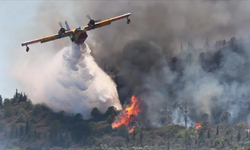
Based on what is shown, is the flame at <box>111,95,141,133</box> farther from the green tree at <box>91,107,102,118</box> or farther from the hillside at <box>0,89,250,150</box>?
the green tree at <box>91,107,102,118</box>

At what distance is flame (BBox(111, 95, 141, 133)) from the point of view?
181 metres

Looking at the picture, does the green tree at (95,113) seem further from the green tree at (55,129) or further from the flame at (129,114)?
the green tree at (55,129)

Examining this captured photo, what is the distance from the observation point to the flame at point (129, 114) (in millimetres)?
181250

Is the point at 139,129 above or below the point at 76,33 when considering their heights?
below

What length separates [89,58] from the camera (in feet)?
618

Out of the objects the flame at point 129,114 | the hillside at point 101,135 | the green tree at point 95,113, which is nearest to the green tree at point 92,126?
the hillside at point 101,135

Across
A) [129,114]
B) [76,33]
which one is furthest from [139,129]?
[76,33]

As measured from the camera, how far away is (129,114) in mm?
182750

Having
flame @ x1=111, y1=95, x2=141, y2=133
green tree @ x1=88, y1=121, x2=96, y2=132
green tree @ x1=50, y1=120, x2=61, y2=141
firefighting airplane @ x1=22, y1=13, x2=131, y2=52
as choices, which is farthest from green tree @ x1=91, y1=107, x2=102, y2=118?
firefighting airplane @ x1=22, y1=13, x2=131, y2=52

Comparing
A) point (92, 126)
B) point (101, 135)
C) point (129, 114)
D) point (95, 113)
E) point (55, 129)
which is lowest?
point (101, 135)

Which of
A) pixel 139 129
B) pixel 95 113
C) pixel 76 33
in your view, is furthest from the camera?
pixel 95 113

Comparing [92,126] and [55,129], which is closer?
[92,126]

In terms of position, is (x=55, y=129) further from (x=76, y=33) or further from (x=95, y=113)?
(x=76, y=33)

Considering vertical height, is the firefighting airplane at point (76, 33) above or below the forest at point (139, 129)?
above
